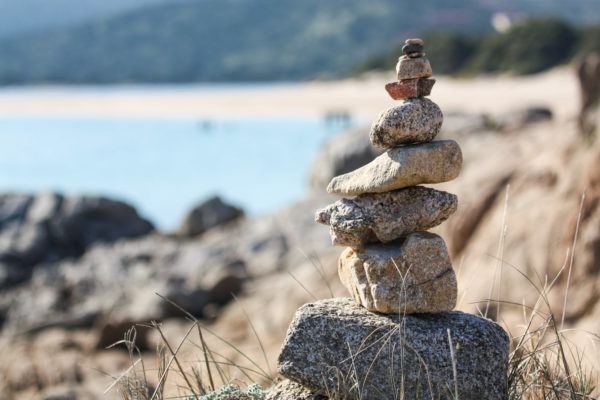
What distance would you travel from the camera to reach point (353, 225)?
429 cm

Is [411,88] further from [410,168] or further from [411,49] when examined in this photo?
[410,168]

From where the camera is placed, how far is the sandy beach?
41.6 meters

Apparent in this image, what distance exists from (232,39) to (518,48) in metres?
45.5

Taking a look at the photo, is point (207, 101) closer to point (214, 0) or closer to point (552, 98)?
point (552, 98)

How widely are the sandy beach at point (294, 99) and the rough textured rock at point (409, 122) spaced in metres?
29.7

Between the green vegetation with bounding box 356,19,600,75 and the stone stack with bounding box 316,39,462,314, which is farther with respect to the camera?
the green vegetation with bounding box 356,19,600,75

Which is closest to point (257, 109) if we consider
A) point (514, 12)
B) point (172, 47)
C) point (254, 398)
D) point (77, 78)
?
point (77, 78)

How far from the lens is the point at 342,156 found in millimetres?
20719

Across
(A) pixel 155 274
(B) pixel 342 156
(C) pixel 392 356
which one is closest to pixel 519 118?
(B) pixel 342 156

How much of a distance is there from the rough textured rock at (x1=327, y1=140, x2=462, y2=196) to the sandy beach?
2971cm

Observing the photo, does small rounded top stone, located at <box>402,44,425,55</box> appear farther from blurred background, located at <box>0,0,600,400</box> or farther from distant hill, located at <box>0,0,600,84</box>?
distant hill, located at <box>0,0,600,84</box>

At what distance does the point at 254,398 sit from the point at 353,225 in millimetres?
878

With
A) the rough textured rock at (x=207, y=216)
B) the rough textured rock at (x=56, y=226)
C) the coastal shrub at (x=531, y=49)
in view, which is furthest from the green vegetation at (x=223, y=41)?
the rough textured rock at (x=207, y=216)

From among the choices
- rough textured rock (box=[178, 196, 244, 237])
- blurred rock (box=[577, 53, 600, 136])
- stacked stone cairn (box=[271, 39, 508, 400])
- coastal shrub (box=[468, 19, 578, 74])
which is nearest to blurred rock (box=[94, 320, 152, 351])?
blurred rock (box=[577, 53, 600, 136])
